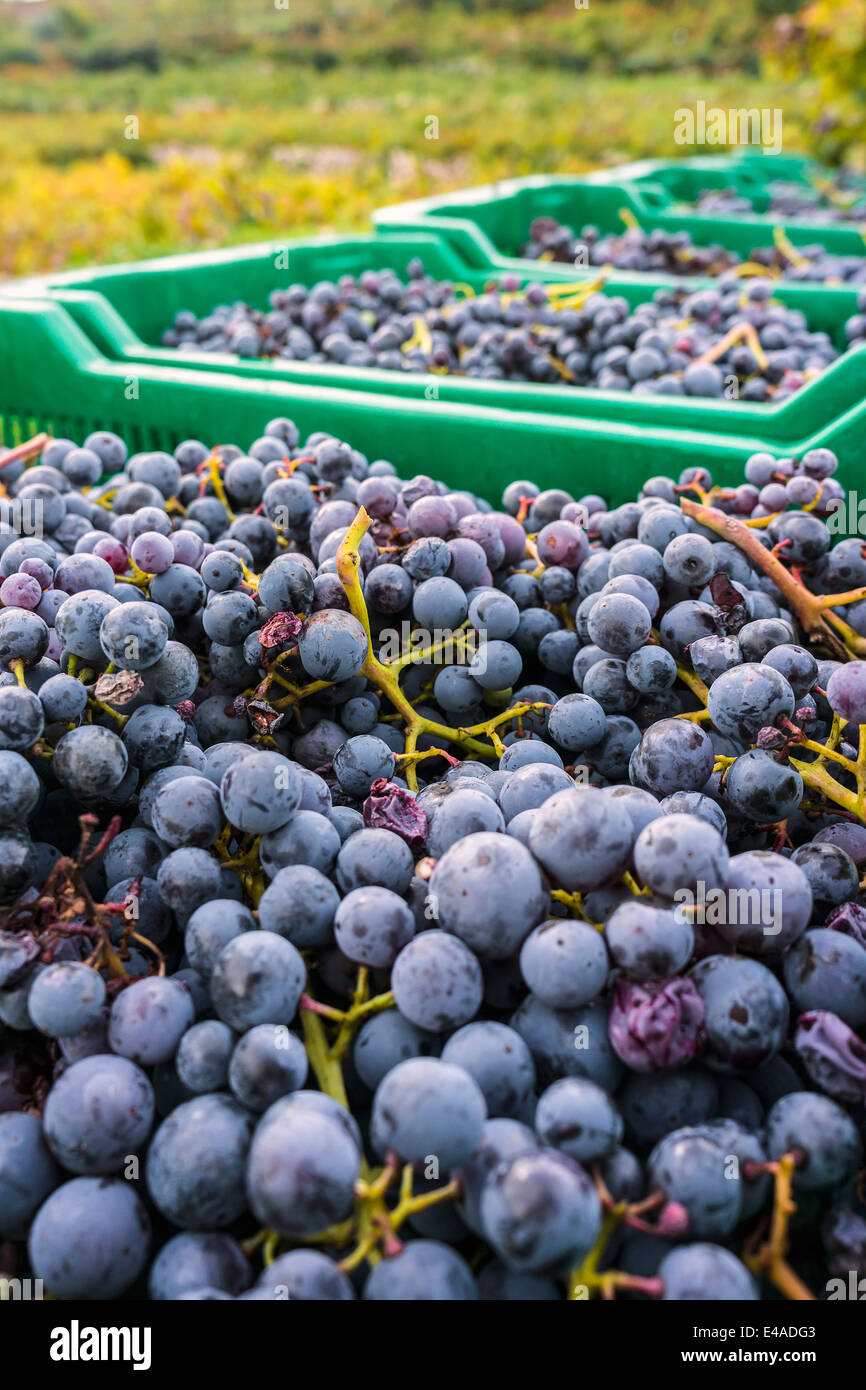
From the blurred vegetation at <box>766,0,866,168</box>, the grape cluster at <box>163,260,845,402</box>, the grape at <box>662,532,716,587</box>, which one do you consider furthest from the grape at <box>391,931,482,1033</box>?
the blurred vegetation at <box>766,0,866,168</box>

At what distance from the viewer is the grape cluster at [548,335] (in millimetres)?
2256

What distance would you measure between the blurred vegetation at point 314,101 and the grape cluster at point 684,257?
2.09ft

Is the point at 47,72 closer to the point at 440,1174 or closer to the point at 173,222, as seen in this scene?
the point at 173,222

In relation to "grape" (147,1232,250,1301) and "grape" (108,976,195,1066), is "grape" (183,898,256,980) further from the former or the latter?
"grape" (147,1232,250,1301)

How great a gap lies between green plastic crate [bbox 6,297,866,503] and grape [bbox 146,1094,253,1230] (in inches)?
49.4

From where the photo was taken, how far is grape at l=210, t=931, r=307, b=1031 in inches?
31.0

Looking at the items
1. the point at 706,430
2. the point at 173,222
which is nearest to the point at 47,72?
the point at 173,222

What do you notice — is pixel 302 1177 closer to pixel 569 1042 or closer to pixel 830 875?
pixel 569 1042

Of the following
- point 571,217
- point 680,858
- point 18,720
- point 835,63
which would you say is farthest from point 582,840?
point 835,63

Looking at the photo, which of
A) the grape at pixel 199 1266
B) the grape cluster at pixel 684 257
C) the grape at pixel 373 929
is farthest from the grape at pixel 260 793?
the grape cluster at pixel 684 257

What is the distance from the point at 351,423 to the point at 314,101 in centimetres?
1785

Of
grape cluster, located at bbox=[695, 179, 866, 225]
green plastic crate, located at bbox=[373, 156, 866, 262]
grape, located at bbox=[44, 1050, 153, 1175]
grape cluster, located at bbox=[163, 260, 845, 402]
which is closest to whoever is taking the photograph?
grape, located at bbox=[44, 1050, 153, 1175]

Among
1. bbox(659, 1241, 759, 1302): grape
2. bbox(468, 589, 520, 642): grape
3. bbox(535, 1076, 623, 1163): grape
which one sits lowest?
bbox(659, 1241, 759, 1302): grape
